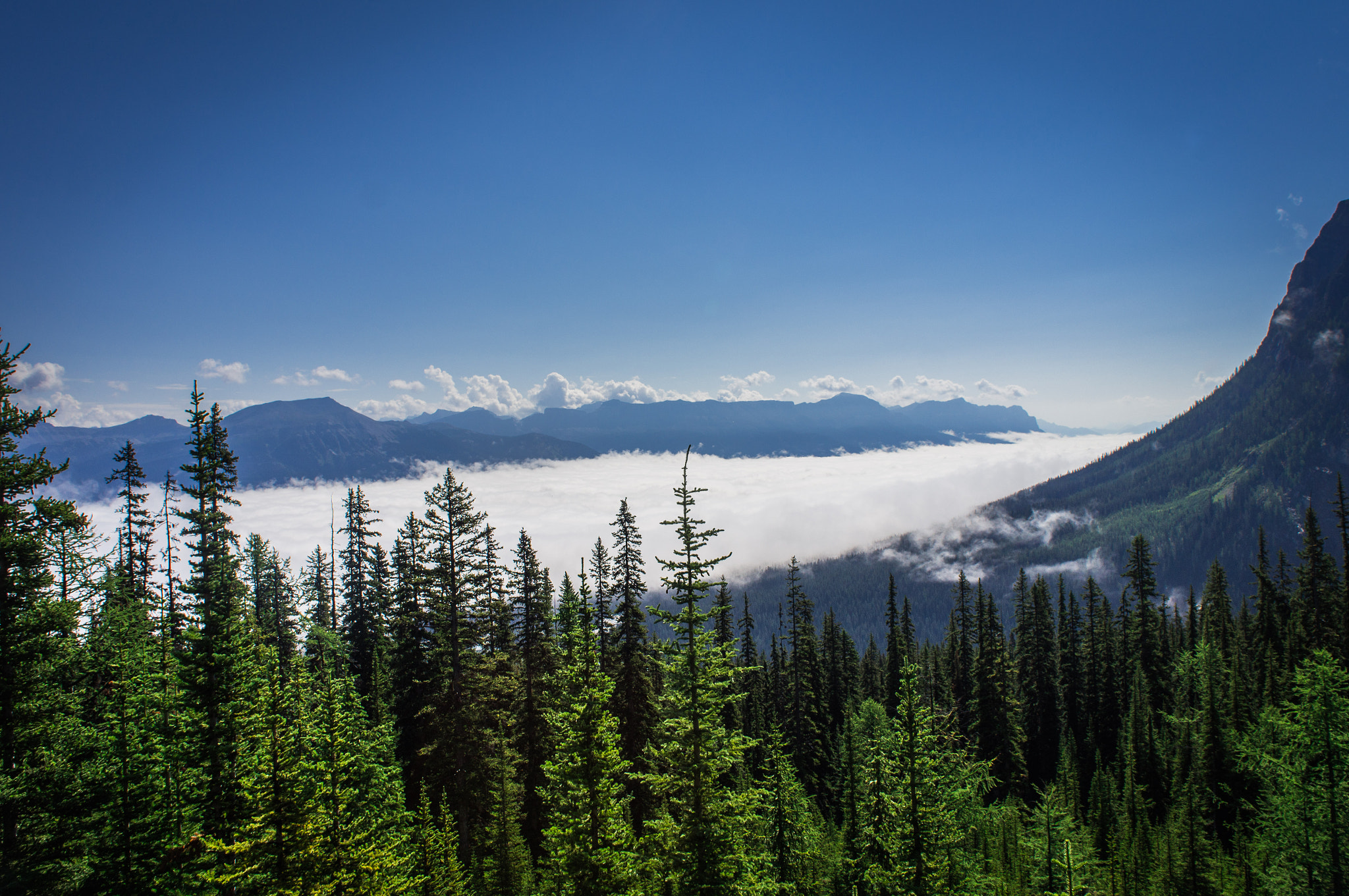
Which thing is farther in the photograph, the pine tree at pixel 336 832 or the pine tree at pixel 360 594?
the pine tree at pixel 360 594

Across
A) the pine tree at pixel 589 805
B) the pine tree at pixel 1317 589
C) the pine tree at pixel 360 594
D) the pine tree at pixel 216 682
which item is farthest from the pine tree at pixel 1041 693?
the pine tree at pixel 216 682

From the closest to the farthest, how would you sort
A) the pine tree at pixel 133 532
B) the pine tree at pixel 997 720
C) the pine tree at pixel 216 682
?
the pine tree at pixel 216 682
the pine tree at pixel 133 532
the pine tree at pixel 997 720

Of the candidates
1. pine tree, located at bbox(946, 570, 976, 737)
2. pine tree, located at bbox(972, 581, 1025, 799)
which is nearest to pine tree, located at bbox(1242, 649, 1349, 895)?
pine tree, located at bbox(972, 581, 1025, 799)

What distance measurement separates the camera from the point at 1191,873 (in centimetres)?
3438

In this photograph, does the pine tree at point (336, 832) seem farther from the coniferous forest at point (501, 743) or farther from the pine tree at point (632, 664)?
the pine tree at point (632, 664)

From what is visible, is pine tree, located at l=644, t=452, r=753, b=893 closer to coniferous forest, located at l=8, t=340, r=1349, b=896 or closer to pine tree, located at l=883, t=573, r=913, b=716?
coniferous forest, located at l=8, t=340, r=1349, b=896

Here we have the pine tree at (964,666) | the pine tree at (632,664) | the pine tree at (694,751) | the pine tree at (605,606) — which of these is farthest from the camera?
the pine tree at (964,666)

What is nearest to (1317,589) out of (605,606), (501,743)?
(605,606)

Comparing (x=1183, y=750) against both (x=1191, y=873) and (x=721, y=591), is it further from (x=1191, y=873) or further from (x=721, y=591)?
(x=721, y=591)

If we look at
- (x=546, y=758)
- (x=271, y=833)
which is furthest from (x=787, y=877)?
(x=271, y=833)

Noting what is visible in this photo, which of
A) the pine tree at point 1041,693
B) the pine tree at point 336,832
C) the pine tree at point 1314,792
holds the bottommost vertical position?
the pine tree at point 1041,693

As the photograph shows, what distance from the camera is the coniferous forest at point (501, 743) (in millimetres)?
16609

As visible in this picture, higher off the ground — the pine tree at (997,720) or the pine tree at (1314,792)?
the pine tree at (1314,792)

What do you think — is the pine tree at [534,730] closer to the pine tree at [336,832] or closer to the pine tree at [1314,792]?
the pine tree at [336,832]
